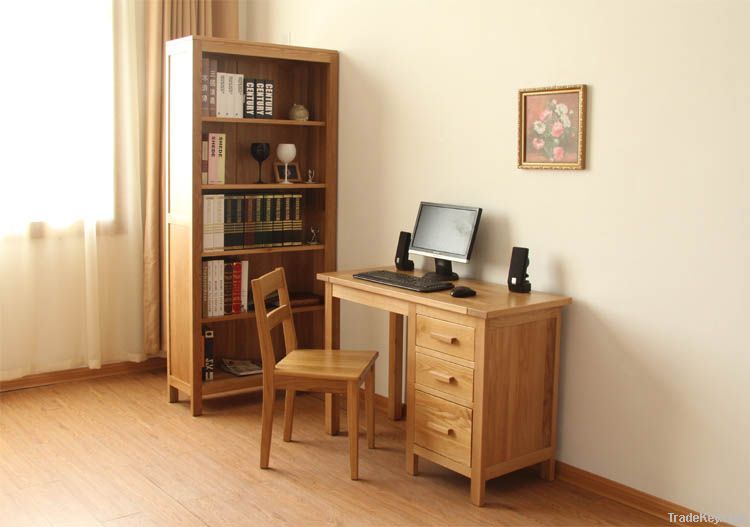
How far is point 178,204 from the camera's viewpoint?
4.37 metres

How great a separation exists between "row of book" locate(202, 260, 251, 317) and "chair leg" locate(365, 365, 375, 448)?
1065 millimetres

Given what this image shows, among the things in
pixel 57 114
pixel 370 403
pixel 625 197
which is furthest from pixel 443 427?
pixel 57 114

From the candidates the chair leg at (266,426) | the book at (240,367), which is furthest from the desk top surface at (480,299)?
the book at (240,367)

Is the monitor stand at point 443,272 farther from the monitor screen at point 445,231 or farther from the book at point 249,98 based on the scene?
the book at point 249,98

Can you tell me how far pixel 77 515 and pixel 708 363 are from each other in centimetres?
232

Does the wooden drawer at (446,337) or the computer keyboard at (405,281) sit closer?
the wooden drawer at (446,337)

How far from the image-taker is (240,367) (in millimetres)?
4652

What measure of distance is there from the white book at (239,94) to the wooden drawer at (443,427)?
181cm

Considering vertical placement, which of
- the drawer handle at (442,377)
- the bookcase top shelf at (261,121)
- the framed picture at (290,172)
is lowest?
the drawer handle at (442,377)

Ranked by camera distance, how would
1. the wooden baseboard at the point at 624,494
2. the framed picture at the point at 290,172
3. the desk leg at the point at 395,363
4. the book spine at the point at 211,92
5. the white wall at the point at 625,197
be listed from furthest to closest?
1. the framed picture at the point at 290,172
2. the book spine at the point at 211,92
3. the desk leg at the point at 395,363
4. the wooden baseboard at the point at 624,494
5. the white wall at the point at 625,197

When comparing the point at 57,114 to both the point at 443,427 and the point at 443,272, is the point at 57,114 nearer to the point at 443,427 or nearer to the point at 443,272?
the point at 443,272

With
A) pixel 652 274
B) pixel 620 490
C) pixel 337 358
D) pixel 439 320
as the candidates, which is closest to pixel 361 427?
pixel 337 358

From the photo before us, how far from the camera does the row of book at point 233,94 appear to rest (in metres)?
4.29

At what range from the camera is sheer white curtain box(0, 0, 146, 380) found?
4539mm
